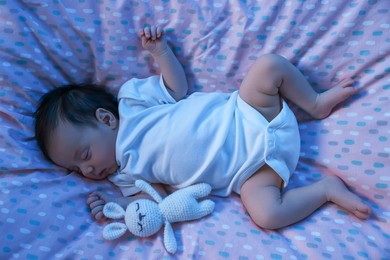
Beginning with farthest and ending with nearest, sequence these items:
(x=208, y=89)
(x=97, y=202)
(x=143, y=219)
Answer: (x=208, y=89) → (x=97, y=202) → (x=143, y=219)

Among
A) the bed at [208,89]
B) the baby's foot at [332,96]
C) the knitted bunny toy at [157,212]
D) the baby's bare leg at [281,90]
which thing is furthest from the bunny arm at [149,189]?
the baby's foot at [332,96]

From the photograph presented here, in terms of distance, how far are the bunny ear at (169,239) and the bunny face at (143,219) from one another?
0.02 meters

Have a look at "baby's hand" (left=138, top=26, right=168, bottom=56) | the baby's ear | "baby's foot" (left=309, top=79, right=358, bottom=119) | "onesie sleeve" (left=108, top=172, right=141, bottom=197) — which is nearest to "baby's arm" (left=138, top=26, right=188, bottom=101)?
"baby's hand" (left=138, top=26, right=168, bottom=56)

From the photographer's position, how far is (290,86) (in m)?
1.22

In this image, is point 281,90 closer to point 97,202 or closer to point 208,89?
point 208,89

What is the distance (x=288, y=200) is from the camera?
3.79 ft

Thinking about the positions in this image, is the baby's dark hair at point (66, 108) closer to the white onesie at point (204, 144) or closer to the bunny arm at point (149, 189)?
the white onesie at point (204, 144)

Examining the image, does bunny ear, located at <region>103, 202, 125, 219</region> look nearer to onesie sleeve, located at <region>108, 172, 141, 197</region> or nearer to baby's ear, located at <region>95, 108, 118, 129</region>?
onesie sleeve, located at <region>108, 172, 141, 197</region>

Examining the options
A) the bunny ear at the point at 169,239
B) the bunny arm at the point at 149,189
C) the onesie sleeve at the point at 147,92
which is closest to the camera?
the bunny ear at the point at 169,239

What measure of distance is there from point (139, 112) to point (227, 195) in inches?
14.1

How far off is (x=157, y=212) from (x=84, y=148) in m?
0.30

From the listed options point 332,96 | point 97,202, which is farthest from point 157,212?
point 332,96

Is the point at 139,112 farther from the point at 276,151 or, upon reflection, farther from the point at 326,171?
the point at 326,171

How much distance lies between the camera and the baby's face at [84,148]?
48.3 inches
